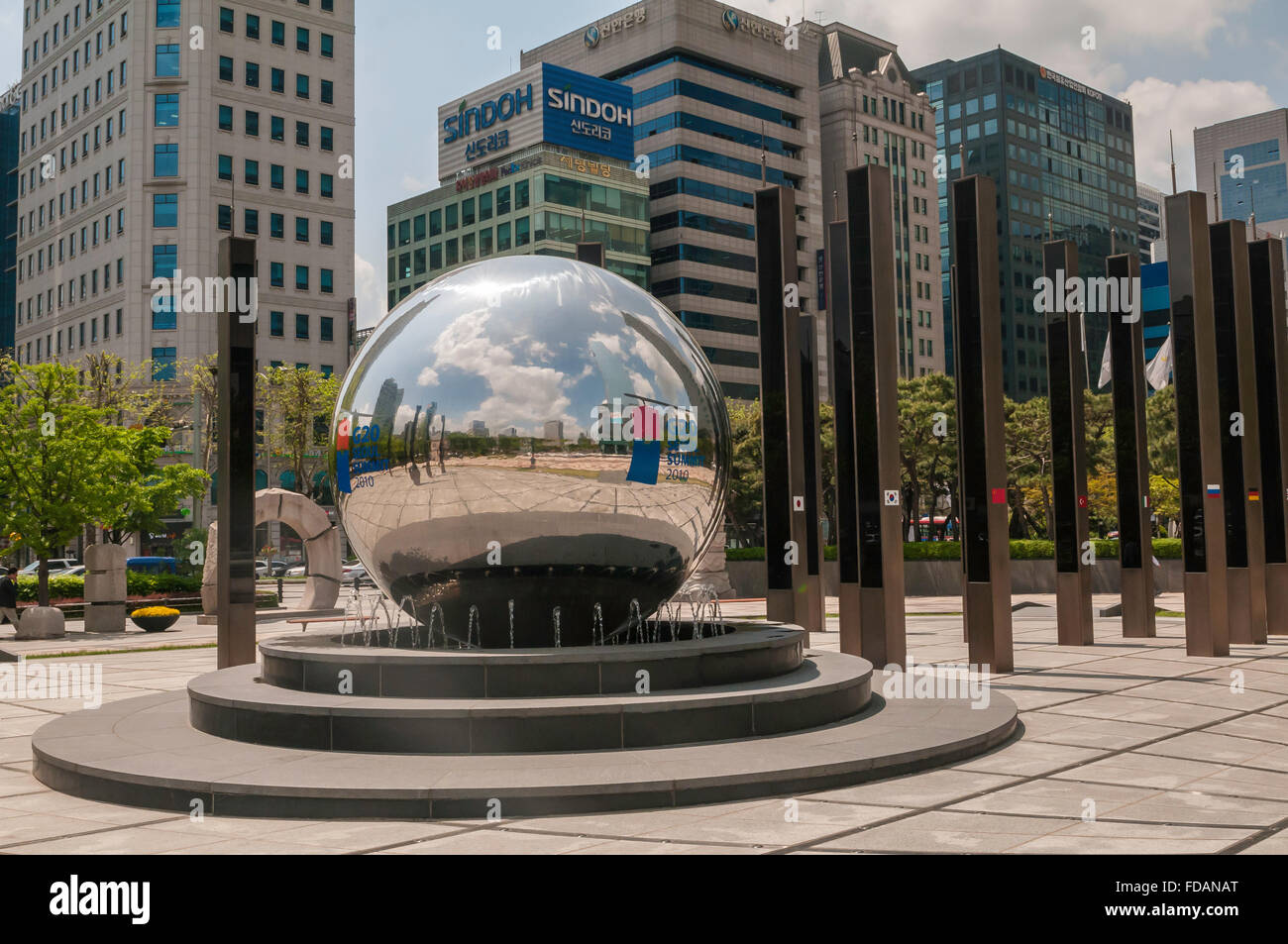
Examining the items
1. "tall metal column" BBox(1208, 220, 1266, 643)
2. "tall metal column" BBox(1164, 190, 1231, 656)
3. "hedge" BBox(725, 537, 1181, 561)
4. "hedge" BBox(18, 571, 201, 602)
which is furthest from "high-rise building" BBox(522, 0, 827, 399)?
"tall metal column" BBox(1164, 190, 1231, 656)

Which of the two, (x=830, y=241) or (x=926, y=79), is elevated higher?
(x=926, y=79)

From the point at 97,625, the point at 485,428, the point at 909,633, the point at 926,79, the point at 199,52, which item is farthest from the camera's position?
the point at 926,79

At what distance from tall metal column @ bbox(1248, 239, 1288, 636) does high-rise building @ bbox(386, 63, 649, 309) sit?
2571 inches

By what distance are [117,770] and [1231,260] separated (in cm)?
1969

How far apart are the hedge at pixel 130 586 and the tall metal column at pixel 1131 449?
101ft

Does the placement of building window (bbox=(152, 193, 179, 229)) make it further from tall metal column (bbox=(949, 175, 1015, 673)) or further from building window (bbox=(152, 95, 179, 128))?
tall metal column (bbox=(949, 175, 1015, 673))

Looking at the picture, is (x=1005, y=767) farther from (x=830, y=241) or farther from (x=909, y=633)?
(x=909, y=633)

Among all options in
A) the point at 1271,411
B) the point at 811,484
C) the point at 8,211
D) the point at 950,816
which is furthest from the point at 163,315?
the point at 950,816

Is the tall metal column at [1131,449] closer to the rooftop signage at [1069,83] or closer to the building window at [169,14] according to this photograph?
the building window at [169,14]

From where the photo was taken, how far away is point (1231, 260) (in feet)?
66.6

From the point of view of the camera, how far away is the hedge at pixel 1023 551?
131 ft

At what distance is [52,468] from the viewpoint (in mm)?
30703
